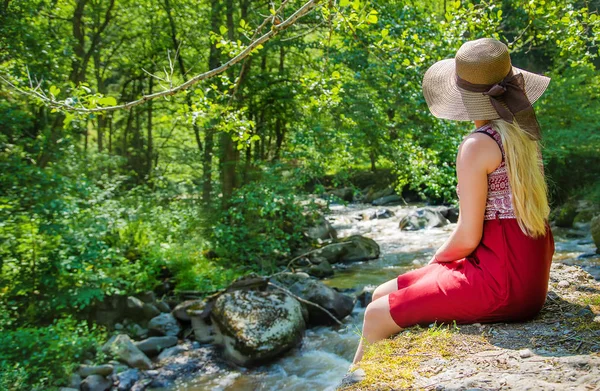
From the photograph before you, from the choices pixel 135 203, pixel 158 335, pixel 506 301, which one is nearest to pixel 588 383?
pixel 506 301

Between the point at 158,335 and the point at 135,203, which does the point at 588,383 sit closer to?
the point at 158,335

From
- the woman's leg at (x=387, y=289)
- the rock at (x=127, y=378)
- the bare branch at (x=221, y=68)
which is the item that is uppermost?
the bare branch at (x=221, y=68)

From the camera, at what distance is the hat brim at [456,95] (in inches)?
100.0

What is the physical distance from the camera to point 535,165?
2.46 m

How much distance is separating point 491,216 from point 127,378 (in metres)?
5.14

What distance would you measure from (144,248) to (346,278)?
411 centimetres

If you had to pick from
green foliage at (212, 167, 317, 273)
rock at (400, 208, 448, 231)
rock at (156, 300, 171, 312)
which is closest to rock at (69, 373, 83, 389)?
rock at (156, 300, 171, 312)

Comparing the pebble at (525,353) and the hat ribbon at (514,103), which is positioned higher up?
the hat ribbon at (514,103)

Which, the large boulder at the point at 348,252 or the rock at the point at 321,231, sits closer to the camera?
the large boulder at the point at 348,252

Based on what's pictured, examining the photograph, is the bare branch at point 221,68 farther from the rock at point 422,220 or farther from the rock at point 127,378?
the rock at point 422,220

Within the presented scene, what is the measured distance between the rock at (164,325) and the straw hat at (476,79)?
601 centimetres

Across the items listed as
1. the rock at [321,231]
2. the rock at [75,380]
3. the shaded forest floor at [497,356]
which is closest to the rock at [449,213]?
the rock at [321,231]

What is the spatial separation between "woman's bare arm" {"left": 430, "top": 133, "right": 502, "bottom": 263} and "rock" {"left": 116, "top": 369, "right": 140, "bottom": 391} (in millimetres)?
4918

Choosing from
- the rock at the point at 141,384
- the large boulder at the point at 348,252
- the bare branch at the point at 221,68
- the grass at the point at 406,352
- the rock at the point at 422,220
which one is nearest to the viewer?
the grass at the point at 406,352
